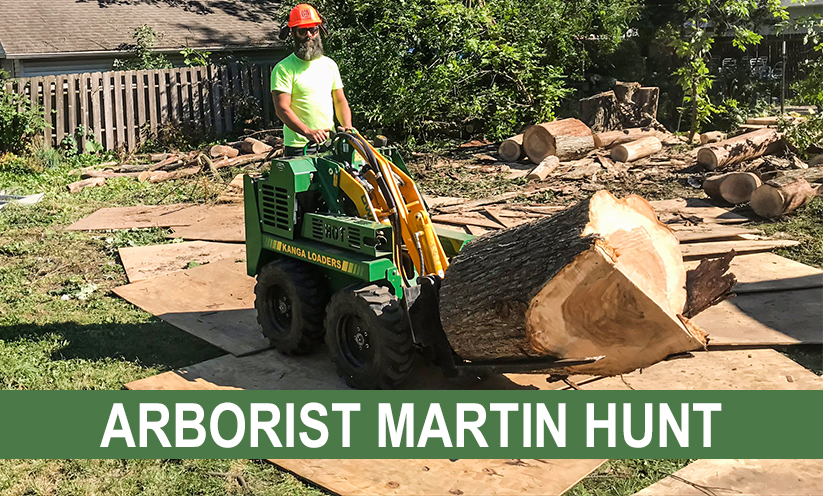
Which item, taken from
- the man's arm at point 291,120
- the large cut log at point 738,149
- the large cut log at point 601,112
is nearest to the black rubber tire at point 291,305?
the man's arm at point 291,120

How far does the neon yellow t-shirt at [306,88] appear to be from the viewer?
6906 mm

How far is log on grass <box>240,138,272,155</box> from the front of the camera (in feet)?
52.4

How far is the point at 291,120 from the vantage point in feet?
22.2

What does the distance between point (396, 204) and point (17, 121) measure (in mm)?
12508

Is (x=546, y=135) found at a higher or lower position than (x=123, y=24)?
lower

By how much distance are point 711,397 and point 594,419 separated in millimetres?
993

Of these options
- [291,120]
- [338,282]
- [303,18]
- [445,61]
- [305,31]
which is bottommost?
[338,282]

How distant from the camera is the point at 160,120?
1811cm

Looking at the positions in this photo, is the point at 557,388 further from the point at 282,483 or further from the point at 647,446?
the point at 282,483

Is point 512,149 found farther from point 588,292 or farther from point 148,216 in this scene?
point 588,292

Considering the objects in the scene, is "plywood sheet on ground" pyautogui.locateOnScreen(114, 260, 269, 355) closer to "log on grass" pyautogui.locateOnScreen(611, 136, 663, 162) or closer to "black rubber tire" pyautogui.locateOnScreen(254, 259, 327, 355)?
"black rubber tire" pyautogui.locateOnScreen(254, 259, 327, 355)

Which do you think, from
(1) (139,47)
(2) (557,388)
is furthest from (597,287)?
(1) (139,47)

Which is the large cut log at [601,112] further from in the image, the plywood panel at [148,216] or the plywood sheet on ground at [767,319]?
the plywood sheet on ground at [767,319]

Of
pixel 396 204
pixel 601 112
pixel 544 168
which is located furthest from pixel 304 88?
pixel 601 112
